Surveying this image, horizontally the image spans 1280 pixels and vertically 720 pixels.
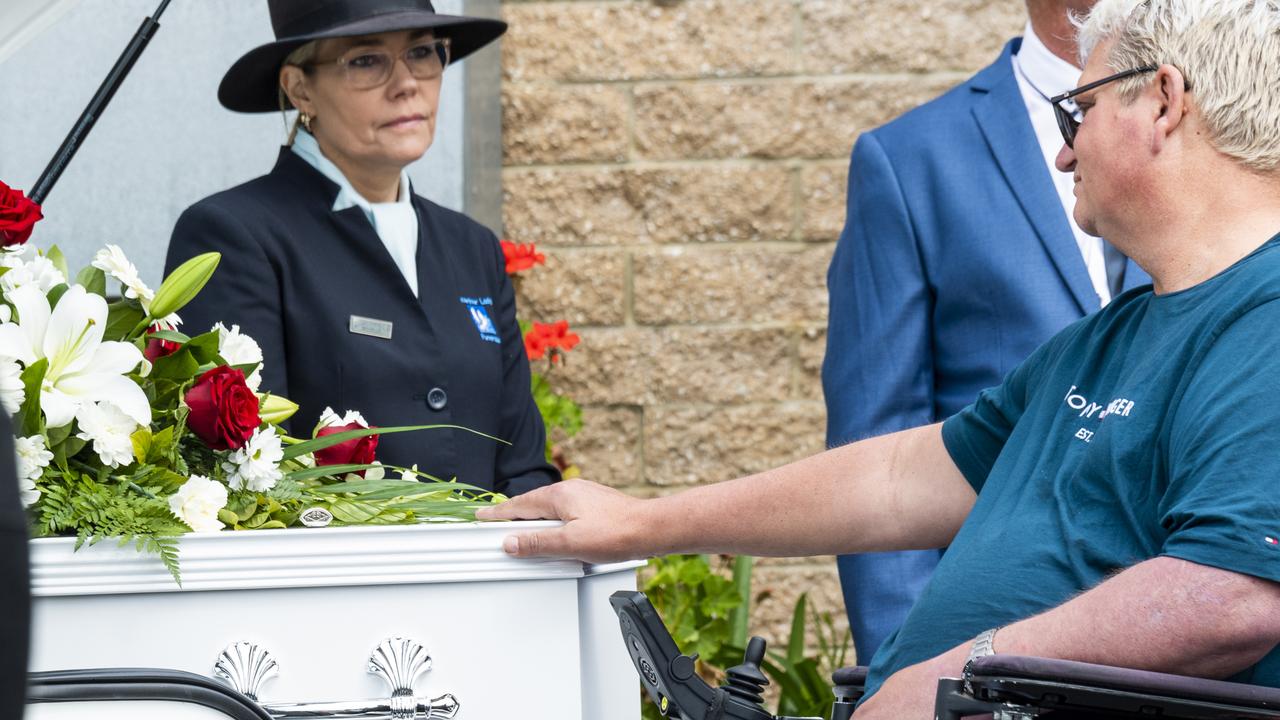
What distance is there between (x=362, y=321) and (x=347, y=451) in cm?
67

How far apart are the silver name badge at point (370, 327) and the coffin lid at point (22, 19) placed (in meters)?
0.79

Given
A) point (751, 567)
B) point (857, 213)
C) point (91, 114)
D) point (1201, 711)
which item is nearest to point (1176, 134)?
→ point (1201, 711)

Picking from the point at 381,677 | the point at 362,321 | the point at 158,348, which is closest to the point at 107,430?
the point at 158,348

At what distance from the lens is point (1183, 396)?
5.23 feet

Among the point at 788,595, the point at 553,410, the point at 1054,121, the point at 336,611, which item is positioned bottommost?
the point at 336,611

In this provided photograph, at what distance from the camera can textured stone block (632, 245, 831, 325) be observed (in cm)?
445

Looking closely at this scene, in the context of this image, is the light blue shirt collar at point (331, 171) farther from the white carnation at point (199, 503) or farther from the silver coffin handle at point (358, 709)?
the silver coffin handle at point (358, 709)

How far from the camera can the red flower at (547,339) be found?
4059 mm

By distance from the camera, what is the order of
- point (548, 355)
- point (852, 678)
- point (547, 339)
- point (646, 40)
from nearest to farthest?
point (852, 678)
point (547, 339)
point (548, 355)
point (646, 40)

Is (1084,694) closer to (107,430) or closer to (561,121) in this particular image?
(107,430)

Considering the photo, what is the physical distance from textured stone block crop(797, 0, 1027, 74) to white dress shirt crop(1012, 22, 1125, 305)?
1.57 m

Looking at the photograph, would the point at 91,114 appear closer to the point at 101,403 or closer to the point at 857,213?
the point at 101,403

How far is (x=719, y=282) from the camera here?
14.6 ft

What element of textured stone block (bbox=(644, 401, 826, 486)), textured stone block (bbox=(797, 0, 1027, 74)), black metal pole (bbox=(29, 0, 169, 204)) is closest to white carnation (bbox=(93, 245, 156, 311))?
black metal pole (bbox=(29, 0, 169, 204))
